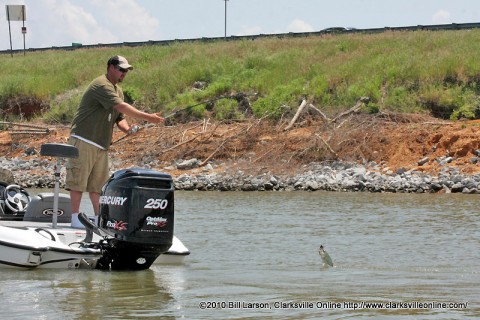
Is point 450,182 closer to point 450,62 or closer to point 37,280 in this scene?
point 450,62

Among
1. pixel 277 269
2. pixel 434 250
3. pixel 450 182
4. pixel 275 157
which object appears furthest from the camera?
pixel 275 157

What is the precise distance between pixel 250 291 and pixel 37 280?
75.3 inches

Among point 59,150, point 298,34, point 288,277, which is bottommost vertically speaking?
point 288,277

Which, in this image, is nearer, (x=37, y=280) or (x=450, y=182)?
(x=37, y=280)

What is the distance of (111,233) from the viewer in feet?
30.6

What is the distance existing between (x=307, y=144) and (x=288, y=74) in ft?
31.5

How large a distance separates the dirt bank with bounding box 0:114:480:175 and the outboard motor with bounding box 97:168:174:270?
1431 cm

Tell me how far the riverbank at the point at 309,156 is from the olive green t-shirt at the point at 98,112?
1241 cm

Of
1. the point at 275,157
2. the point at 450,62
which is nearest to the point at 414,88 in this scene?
the point at 450,62

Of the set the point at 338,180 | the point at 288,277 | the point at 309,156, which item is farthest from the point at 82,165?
the point at 309,156

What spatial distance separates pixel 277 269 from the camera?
10.4 metres

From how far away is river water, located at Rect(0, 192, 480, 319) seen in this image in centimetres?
800

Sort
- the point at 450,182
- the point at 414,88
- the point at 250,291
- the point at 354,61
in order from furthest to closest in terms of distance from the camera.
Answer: the point at 354,61
the point at 414,88
the point at 450,182
the point at 250,291

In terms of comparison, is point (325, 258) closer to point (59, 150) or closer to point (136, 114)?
point (136, 114)
